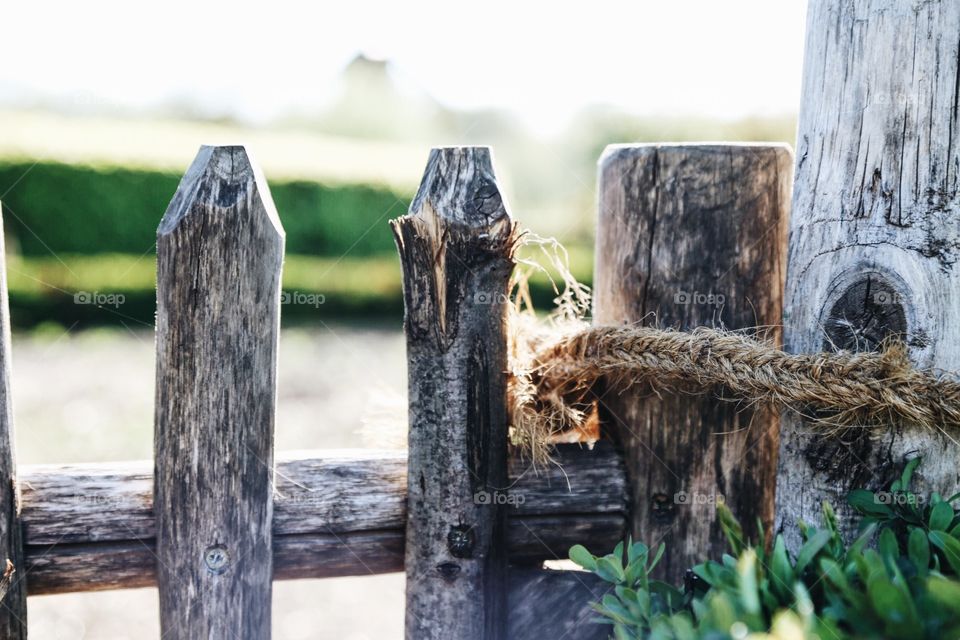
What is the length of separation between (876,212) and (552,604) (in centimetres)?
90

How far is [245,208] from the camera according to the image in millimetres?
1288

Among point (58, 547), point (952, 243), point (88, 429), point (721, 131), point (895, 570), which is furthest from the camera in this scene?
point (721, 131)

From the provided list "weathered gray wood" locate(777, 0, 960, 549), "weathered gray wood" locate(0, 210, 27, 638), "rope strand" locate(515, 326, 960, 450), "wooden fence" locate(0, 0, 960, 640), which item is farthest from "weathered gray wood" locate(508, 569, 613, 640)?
"weathered gray wood" locate(0, 210, 27, 638)

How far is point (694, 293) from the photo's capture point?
59.9 inches

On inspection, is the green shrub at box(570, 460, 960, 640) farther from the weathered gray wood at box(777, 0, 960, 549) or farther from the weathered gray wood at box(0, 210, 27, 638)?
the weathered gray wood at box(0, 210, 27, 638)

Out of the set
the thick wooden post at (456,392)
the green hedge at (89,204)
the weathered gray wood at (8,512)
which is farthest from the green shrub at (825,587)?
the green hedge at (89,204)

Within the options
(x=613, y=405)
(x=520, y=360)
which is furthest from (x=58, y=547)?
(x=613, y=405)

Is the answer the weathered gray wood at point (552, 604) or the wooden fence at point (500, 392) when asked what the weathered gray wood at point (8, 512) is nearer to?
the wooden fence at point (500, 392)

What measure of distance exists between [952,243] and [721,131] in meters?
10.1

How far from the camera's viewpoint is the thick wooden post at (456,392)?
134 cm

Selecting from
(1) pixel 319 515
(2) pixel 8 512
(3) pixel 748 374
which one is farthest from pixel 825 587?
(2) pixel 8 512

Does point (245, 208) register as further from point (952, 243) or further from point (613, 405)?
point (952, 243)

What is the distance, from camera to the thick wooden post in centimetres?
134

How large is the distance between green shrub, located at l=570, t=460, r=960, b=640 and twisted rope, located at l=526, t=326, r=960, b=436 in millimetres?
117
